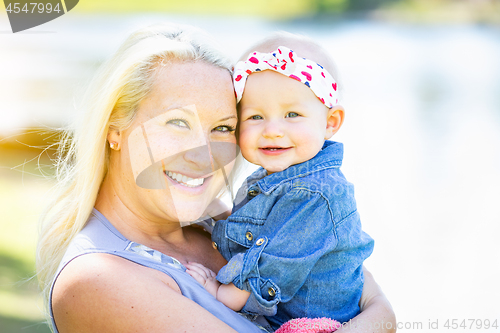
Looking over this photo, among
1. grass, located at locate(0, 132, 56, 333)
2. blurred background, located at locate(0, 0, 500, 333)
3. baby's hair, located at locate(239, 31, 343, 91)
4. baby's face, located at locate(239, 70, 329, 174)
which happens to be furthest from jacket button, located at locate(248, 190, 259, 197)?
grass, located at locate(0, 132, 56, 333)

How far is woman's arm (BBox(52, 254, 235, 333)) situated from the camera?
57.9 inches

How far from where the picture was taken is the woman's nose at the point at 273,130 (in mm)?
1949

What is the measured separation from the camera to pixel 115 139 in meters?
1.92

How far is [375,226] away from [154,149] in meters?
4.33

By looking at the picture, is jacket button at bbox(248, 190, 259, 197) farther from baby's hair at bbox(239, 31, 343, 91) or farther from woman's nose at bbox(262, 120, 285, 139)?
baby's hair at bbox(239, 31, 343, 91)

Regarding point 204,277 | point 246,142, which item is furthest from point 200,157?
point 204,277

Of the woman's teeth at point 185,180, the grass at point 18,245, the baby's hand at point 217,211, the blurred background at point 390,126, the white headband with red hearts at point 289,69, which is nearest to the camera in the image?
the woman's teeth at point 185,180

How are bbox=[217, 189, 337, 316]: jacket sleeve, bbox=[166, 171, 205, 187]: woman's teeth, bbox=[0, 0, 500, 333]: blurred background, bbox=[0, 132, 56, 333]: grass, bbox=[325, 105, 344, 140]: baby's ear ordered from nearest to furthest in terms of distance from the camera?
bbox=[217, 189, 337, 316]: jacket sleeve
bbox=[166, 171, 205, 187]: woman's teeth
bbox=[325, 105, 344, 140]: baby's ear
bbox=[0, 132, 56, 333]: grass
bbox=[0, 0, 500, 333]: blurred background

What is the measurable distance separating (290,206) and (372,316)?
Result: 54 centimetres

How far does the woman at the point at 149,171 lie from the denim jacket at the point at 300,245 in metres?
0.12

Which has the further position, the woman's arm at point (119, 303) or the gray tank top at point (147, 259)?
the gray tank top at point (147, 259)

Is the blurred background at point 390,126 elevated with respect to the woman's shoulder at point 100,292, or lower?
lower

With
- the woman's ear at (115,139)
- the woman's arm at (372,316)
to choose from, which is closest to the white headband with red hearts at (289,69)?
the woman's ear at (115,139)

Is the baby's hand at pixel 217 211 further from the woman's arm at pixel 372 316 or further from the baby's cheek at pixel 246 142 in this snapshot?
the woman's arm at pixel 372 316
